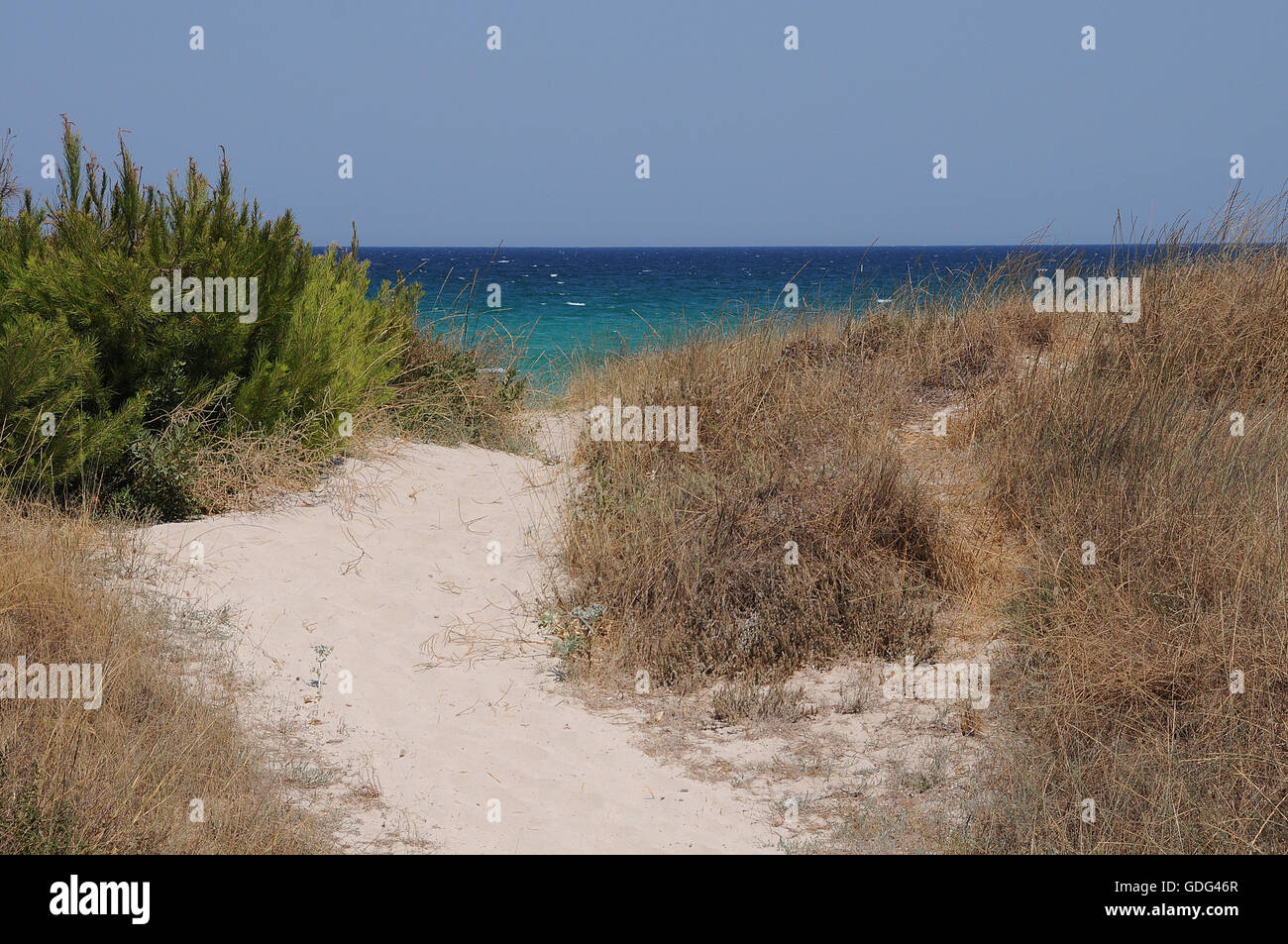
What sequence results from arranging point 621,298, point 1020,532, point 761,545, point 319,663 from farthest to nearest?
point 621,298 → point 1020,532 → point 761,545 → point 319,663

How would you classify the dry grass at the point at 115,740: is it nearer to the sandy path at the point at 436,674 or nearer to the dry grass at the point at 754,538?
the sandy path at the point at 436,674

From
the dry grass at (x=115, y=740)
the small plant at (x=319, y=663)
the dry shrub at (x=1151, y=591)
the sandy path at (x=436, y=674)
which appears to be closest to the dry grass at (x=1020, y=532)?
the dry shrub at (x=1151, y=591)

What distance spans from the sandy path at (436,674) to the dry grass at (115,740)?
37cm

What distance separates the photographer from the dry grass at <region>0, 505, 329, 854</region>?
3066mm

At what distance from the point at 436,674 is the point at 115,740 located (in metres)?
1.79

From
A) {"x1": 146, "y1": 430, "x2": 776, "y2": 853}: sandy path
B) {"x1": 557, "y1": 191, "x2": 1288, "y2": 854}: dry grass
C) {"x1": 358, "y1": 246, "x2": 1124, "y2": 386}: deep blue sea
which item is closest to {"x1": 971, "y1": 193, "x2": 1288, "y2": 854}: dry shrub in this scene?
{"x1": 557, "y1": 191, "x2": 1288, "y2": 854}: dry grass

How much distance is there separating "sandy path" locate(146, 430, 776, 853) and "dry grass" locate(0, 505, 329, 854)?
372mm

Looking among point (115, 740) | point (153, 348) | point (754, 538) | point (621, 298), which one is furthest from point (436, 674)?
point (621, 298)

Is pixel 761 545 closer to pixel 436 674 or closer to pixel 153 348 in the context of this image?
pixel 436 674

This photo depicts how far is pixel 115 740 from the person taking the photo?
3543 millimetres

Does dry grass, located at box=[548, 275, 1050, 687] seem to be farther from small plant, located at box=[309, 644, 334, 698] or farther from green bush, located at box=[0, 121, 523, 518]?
green bush, located at box=[0, 121, 523, 518]

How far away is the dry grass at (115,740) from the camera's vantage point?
307 cm

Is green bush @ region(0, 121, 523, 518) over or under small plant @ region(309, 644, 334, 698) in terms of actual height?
over

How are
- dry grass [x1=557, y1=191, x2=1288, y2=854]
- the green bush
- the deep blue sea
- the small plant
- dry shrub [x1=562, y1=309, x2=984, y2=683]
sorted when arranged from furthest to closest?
the deep blue sea < the green bush < dry shrub [x1=562, y1=309, x2=984, y2=683] < the small plant < dry grass [x1=557, y1=191, x2=1288, y2=854]
